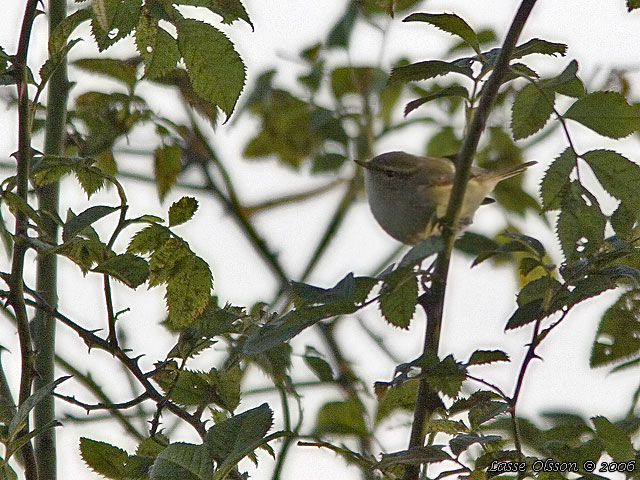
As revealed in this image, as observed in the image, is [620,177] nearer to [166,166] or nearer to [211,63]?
[211,63]

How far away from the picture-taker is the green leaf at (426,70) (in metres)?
1.25

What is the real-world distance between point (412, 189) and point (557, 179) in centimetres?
127

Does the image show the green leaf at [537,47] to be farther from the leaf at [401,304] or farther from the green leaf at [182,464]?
the green leaf at [182,464]

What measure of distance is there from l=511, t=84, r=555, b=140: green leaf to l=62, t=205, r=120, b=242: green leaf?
0.62 metres

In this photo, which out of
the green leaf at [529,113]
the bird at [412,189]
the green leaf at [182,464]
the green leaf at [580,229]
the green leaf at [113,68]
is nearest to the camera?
the green leaf at [182,464]

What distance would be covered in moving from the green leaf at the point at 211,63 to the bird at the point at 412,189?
1.31m

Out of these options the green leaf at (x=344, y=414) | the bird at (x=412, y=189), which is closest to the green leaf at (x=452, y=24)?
the green leaf at (x=344, y=414)

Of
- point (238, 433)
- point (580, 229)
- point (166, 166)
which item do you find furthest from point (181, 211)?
point (166, 166)

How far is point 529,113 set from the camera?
4.51ft

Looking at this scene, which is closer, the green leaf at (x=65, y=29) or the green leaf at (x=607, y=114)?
the green leaf at (x=65, y=29)

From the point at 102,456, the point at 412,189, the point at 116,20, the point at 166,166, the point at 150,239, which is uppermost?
the point at 412,189

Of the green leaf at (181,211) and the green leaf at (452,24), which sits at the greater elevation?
the green leaf at (452,24)

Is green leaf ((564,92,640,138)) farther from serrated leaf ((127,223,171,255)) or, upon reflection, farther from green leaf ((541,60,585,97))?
serrated leaf ((127,223,171,255))

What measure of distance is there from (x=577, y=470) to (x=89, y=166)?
82cm
